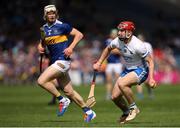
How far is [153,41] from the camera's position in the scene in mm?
47594

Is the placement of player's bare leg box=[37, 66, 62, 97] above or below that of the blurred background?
above

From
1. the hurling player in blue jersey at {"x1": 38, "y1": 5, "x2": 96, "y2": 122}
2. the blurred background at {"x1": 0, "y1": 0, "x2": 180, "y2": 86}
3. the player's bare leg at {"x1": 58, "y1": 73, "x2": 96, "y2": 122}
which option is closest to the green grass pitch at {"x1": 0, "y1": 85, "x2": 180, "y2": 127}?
the player's bare leg at {"x1": 58, "y1": 73, "x2": 96, "y2": 122}

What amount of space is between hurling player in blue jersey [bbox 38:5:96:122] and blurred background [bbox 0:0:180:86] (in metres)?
23.1

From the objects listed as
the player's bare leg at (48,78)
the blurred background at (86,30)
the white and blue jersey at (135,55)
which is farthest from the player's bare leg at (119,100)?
the blurred background at (86,30)

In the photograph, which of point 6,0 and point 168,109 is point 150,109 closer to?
point 168,109

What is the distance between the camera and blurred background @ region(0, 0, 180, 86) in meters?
43.5

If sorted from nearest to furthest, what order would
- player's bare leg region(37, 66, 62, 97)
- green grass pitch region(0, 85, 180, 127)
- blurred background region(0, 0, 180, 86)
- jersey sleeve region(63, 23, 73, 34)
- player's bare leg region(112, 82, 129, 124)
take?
green grass pitch region(0, 85, 180, 127)
player's bare leg region(112, 82, 129, 124)
player's bare leg region(37, 66, 62, 97)
jersey sleeve region(63, 23, 73, 34)
blurred background region(0, 0, 180, 86)

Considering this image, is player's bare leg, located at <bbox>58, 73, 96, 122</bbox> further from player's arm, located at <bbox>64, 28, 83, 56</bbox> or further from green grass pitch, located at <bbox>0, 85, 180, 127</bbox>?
player's arm, located at <bbox>64, 28, 83, 56</bbox>

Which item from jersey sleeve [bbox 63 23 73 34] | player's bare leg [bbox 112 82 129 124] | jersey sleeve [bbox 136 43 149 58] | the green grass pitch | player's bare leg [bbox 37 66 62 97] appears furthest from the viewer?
jersey sleeve [bbox 63 23 73 34]

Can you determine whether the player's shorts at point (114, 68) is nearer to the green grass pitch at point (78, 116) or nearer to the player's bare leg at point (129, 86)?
the green grass pitch at point (78, 116)

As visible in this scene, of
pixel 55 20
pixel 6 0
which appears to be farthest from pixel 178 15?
pixel 55 20

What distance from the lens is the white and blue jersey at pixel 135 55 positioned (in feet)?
55.6

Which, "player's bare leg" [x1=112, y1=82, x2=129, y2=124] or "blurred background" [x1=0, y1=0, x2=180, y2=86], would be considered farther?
"blurred background" [x1=0, y1=0, x2=180, y2=86]

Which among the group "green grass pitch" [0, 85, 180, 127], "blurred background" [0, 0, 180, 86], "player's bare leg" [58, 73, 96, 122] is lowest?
"blurred background" [0, 0, 180, 86]
